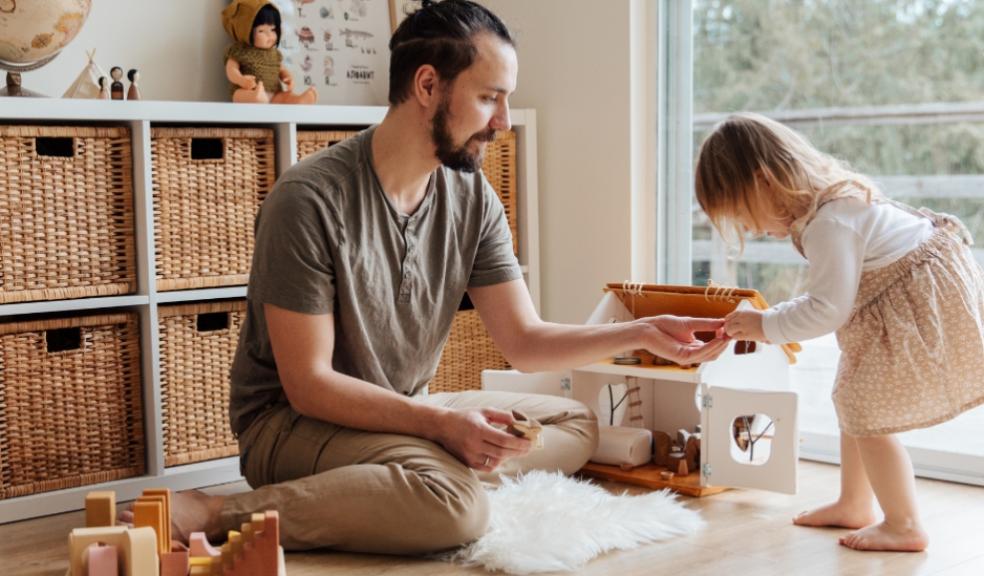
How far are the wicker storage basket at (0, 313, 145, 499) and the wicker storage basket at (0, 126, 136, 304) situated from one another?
0.08m

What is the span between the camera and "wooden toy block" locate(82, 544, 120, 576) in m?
1.09

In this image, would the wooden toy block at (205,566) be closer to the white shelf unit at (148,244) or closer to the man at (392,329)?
the man at (392,329)

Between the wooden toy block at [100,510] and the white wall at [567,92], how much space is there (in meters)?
1.51

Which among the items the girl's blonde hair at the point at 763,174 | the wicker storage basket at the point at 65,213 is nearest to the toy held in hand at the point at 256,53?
the wicker storage basket at the point at 65,213

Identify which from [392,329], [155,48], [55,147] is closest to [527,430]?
[392,329]

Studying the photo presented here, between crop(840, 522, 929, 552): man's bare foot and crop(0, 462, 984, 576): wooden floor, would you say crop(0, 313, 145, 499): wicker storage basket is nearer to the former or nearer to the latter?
crop(0, 462, 984, 576): wooden floor

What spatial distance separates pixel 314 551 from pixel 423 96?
0.75 meters

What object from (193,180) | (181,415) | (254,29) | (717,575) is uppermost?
(254,29)

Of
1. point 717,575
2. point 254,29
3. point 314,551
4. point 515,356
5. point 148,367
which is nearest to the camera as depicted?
point 717,575

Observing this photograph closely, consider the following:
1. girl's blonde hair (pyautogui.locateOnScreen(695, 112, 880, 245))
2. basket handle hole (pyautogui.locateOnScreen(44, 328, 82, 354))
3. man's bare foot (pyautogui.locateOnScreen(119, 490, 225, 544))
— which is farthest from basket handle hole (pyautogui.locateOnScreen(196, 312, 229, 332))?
girl's blonde hair (pyautogui.locateOnScreen(695, 112, 880, 245))

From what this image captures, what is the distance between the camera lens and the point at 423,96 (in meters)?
1.88

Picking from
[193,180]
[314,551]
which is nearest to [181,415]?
[193,180]

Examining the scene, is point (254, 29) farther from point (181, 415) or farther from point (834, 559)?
point (834, 559)

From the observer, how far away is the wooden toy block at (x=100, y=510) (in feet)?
3.95
